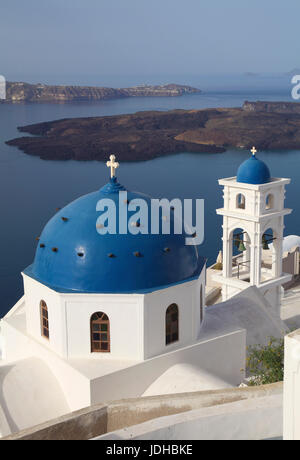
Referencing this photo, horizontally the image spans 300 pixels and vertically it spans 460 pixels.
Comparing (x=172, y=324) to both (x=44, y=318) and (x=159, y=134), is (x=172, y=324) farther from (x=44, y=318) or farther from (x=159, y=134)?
(x=159, y=134)

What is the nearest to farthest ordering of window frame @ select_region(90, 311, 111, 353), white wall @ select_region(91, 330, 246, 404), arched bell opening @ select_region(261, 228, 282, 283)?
white wall @ select_region(91, 330, 246, 404)
window frame @ select_region(90, 311, 111, 353)
arched bell opening @ select_region(261, 228, 282, 283)

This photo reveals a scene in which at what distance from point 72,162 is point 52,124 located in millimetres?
18510

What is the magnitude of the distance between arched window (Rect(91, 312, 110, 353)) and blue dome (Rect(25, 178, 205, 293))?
0.46m

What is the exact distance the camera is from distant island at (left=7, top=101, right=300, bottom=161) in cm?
7369

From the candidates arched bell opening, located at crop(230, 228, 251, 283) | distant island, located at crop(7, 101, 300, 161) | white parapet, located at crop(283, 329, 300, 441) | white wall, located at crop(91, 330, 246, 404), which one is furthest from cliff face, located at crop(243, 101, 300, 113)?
white parapet, located at crop(283, 329, 300, 441)

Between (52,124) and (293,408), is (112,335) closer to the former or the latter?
(293,408)

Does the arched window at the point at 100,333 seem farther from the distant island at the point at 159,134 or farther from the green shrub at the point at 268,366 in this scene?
the distant island at the point at 159,134

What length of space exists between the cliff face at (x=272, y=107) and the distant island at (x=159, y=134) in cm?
256

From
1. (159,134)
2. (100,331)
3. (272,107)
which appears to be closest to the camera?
(100,331)

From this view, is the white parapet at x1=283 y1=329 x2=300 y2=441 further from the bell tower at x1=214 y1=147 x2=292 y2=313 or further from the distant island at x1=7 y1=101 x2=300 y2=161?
the distant island at x1=7 y1=101 x2=300 y2=161

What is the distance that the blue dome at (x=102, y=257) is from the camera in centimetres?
916

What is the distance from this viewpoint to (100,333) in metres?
9.31

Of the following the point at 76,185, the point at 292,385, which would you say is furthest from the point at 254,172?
the point at 76,185

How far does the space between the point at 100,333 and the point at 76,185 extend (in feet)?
161
